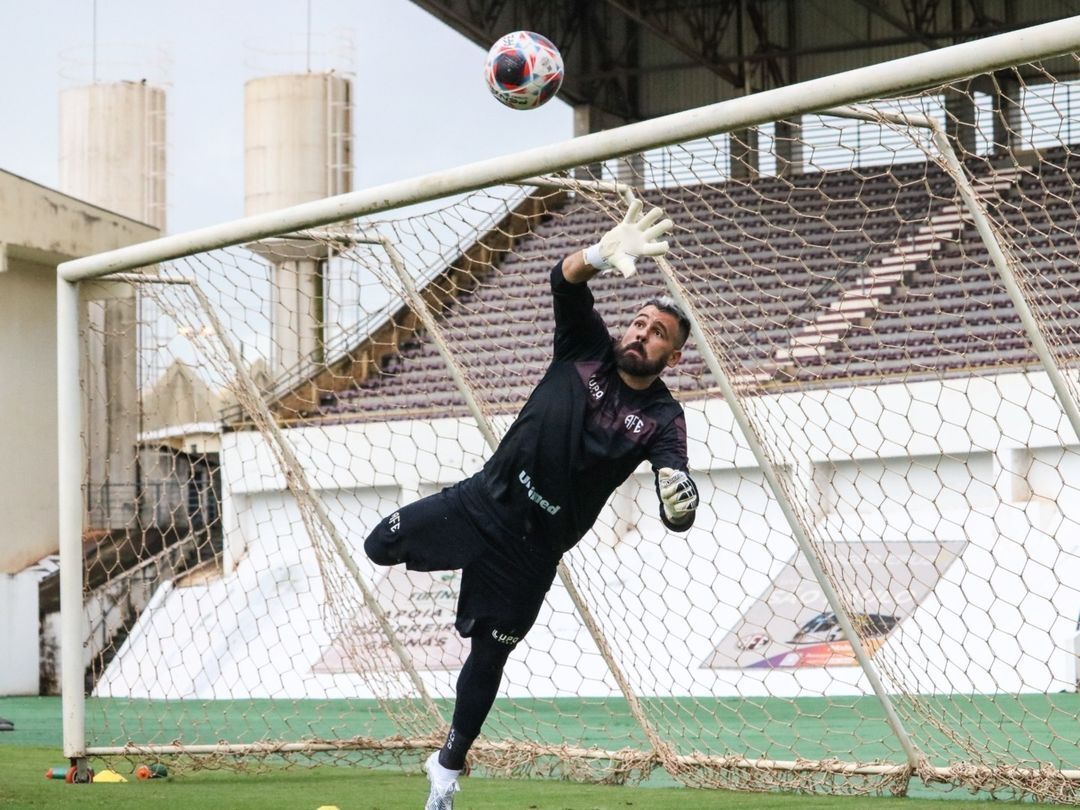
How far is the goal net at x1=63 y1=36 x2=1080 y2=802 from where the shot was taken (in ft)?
21.1

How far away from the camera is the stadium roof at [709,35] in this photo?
68.0 feet

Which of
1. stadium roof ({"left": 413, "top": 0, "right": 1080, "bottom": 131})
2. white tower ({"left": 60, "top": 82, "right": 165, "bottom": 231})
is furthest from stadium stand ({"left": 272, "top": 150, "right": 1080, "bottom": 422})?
white tower ({"left": 60, "top": 82, "right": 165, "bottom": 231})

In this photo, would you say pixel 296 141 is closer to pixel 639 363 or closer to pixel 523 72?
pixel 523 72

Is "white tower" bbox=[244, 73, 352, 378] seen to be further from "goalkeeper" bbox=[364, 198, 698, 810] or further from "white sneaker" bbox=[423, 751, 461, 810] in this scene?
"white sneaker" bbox=[423, 751, 461, 810]

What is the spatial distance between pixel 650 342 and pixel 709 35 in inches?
747

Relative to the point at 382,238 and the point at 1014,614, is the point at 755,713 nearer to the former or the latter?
the point at 1014,614

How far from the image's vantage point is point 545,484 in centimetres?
463

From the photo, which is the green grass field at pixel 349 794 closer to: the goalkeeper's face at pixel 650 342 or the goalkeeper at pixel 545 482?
the goalkeeper at pixel 545 482

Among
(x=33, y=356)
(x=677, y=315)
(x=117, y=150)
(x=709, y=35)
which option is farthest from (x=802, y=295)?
(x=117, y=150)

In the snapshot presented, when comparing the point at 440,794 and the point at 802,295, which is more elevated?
the point at 802,295

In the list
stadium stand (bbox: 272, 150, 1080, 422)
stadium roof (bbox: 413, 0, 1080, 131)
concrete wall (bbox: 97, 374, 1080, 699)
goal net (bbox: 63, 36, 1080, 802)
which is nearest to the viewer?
goal net (bbox: 63, 36, 1080, 802)

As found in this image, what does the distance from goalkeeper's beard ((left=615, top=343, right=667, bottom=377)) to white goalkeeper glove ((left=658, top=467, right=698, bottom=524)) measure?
46 cm

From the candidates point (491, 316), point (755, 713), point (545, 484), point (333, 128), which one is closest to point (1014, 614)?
point (755, 713)

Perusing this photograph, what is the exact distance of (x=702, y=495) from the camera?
46.2ft
